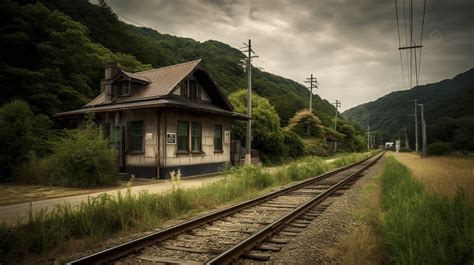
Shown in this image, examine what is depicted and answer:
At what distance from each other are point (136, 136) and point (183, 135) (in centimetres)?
255

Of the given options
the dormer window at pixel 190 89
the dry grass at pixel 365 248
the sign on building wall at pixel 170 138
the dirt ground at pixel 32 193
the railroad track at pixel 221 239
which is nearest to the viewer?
the dry grass at pixel 365 248

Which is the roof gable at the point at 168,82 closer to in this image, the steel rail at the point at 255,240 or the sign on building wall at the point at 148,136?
the sign on building wall at the point at 148,136

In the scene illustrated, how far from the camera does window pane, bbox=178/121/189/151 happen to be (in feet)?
52.6

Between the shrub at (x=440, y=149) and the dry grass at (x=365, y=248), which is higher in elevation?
the shrub at (x=440, y=149)

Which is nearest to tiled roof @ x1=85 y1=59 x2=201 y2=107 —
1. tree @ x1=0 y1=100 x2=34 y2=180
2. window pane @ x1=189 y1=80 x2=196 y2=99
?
window pane @ x1=189 y1=80 x2=196 y2=99

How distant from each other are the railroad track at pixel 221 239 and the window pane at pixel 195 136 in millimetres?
8906

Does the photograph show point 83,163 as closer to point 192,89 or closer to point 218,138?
point 192,89

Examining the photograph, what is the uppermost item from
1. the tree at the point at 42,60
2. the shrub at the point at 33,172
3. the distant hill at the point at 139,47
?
the distant hill at the point at 139,47

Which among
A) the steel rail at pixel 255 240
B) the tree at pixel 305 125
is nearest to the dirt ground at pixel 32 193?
the steel rail at pixel 255 240

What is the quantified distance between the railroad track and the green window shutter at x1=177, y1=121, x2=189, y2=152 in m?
8.27

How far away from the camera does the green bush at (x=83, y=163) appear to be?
1237 centimetres

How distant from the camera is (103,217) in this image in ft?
20.4

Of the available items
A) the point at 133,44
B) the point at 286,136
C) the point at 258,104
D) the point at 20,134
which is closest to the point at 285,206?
the point at 20,134

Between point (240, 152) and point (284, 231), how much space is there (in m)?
16.9
